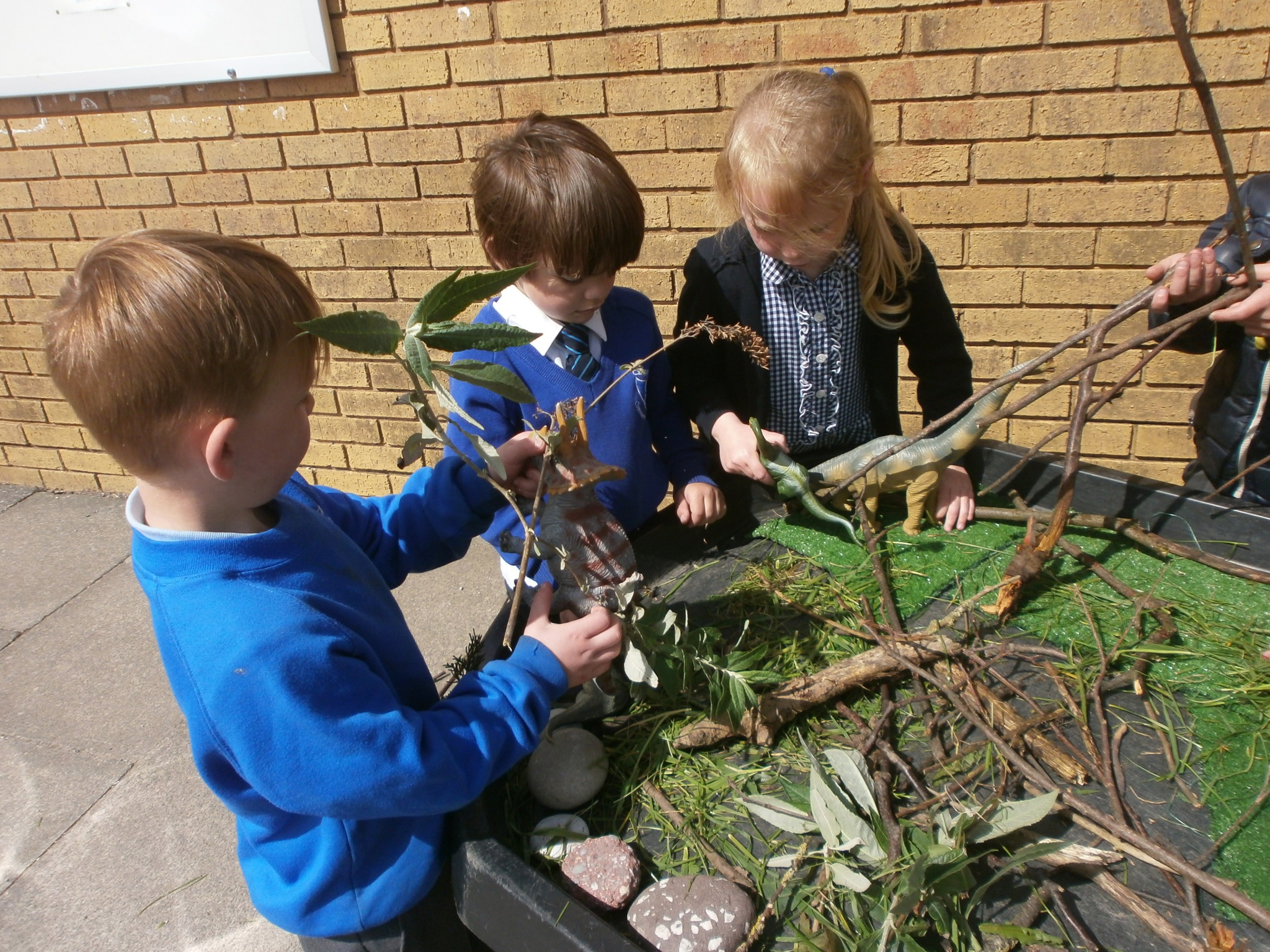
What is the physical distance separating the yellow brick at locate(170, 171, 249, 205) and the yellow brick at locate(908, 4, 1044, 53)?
2835 millimetres

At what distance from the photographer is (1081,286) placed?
308 centimetres

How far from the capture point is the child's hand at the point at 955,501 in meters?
1.91

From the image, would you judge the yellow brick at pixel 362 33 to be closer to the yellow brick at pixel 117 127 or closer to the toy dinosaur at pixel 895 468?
the yellow brick at pixel 117 127

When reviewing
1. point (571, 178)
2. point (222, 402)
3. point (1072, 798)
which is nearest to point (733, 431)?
point (571, 178)

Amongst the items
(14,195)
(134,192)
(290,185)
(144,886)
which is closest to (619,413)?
(144,886)

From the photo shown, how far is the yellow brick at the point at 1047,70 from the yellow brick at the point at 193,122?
303 cm

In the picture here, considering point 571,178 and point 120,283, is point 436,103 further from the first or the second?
point 120,283

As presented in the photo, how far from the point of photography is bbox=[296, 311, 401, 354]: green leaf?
1035 millimetres

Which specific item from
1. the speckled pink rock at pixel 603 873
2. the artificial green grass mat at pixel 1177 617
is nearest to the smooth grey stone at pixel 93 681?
the speckled pink rock at pixel 603 873

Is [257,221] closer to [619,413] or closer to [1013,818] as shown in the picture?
[619,413]

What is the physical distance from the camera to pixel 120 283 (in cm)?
109

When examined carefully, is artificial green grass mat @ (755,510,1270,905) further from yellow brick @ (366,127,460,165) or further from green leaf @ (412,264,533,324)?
yellow brick @ (366,127,460,165)

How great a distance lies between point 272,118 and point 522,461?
2897 mm

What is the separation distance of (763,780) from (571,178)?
3.82ft
